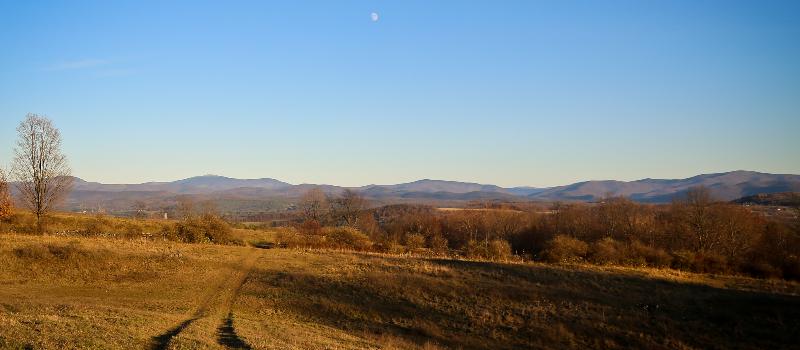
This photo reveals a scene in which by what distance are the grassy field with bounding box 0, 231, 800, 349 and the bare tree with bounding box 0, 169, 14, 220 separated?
35.1ft

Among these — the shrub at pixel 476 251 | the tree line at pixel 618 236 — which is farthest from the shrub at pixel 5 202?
the shrub at pixel 476 251

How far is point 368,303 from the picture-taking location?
3022 centimetres

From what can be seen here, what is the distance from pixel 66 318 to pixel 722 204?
78.9 metres

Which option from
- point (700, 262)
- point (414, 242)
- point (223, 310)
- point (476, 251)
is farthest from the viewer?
point (414, 242)

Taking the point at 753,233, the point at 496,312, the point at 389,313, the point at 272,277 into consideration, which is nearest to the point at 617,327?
the point at 496,312

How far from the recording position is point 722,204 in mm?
72125

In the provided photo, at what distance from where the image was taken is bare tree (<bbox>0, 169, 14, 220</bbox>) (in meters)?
49.1

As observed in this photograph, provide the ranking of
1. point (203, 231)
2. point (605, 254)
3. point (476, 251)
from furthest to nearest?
point (476, 251) < point (203, 231) < point (605, 254)

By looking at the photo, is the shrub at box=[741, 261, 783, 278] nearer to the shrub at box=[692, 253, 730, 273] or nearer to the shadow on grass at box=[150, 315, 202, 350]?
the shrub at box=[692, 253, 730, 273]

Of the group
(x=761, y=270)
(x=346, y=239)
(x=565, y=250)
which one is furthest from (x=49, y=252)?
(x=761, y=270)

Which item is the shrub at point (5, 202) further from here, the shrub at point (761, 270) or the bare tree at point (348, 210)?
the shrub at point (761, 270)

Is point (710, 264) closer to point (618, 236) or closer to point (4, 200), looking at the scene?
point (618, 236)

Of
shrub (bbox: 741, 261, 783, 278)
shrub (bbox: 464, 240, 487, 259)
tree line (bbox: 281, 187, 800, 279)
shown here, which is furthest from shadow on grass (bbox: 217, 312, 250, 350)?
shrub (bbox: 741, 261, 783, 278)

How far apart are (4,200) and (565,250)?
5756cm
